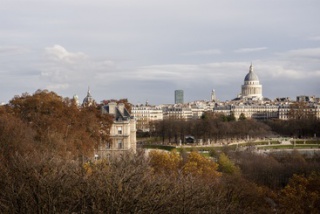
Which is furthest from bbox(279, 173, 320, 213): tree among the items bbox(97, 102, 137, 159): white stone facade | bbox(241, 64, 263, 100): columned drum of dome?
bbox(241, 64, 263, 100): columned drum of dome

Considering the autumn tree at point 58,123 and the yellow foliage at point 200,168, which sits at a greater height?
the autumn tree at point 58,123

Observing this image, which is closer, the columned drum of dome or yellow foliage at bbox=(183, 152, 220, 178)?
yellow foliage at bbox=(183, 152, 220, 178)

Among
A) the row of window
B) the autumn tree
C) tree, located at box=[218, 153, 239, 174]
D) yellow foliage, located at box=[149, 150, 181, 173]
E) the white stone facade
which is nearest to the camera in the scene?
yellow foliage, located at box=[149, 150, 181, 173]

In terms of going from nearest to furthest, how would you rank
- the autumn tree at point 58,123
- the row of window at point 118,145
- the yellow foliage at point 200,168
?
the yellow foliage at point 200,168
the autumn tree at point 58,123
the row of window at point 118,145

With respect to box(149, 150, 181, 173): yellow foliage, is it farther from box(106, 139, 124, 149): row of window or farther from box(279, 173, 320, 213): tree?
box(106, 139, 124, 149): row of window

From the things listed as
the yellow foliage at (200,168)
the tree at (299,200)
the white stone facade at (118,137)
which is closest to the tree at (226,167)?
the yellow foliage at (200,168)

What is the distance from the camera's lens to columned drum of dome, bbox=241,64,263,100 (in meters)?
166

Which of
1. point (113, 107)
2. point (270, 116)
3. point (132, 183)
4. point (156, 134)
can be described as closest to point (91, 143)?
point (113, 107)

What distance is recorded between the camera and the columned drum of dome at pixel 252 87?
166m

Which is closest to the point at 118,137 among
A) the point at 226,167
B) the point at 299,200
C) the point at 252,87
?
the point at 226,167

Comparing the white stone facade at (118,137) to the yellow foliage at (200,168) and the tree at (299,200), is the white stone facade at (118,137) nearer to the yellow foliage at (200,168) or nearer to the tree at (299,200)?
Answer: the yellow foliage at (200,168)

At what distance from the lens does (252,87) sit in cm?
16800

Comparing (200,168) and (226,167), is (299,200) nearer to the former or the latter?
(200,168)

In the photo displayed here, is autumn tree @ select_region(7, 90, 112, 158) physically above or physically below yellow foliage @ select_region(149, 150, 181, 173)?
above
